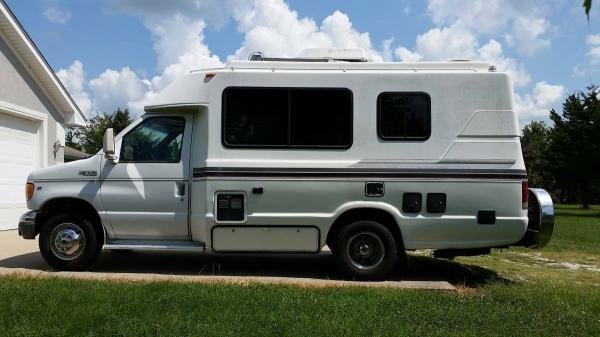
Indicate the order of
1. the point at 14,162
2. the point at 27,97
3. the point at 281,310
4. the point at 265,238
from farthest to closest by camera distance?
1. the point at 27,97
2. the point at 14,162
3. the point at 265,238
4. the point at 281,310

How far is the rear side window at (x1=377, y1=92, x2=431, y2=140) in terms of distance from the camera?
733 cm

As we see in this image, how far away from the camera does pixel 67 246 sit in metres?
7.64

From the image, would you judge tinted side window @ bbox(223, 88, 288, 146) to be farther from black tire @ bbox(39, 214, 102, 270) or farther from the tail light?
the tail light

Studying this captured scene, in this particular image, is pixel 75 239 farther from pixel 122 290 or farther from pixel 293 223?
pixel 293 223

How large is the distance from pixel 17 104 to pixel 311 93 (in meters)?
9.34

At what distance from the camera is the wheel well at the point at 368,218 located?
7371 millimetres

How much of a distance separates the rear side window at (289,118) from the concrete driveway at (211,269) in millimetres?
1749

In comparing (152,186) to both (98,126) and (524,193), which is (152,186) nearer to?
(524,193)

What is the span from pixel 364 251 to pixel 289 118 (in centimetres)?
197

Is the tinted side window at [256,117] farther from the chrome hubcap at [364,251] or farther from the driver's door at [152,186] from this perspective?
the chrome hubcap at [364,251]

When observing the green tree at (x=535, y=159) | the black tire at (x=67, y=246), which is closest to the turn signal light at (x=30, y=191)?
the black tire at (x=67, y=246)

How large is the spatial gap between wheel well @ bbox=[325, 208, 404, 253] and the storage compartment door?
259mm

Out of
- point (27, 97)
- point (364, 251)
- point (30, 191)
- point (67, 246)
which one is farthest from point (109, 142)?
point (27, 97)

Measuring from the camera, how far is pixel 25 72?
559 inches
